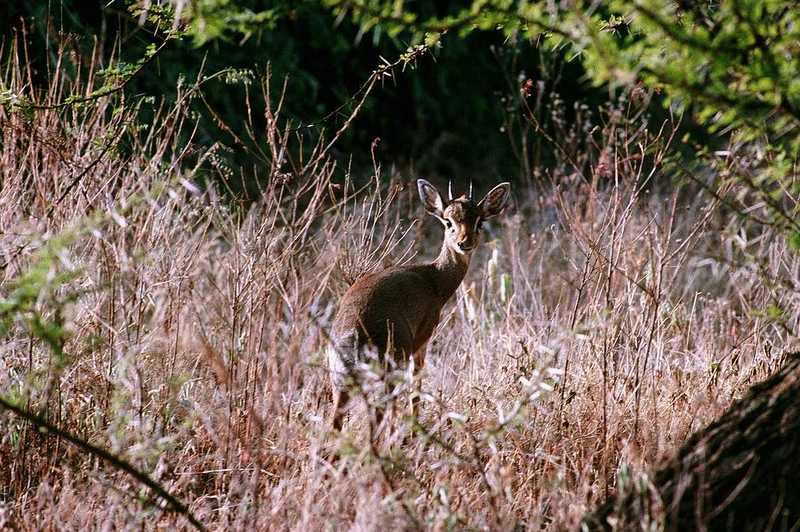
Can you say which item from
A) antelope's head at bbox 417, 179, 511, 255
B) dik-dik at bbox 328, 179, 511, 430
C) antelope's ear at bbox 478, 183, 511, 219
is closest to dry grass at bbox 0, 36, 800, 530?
dik-dik at bbox 328, 179, 511, 430

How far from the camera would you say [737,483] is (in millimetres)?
2428

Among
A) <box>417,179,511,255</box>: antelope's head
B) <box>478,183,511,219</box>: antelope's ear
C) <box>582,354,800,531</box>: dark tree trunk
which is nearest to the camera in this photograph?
<box>582,354,800,531</box>: dark tree trunk

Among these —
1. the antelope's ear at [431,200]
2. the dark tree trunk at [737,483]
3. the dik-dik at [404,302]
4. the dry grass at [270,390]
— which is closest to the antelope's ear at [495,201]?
the dik-dik at [404,302]

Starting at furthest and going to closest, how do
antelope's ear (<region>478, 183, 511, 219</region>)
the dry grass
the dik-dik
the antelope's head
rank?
antelope's ear (<region>478, 183, 511, 219</region>) → the antelope's head → the dik-dik → the dry grass

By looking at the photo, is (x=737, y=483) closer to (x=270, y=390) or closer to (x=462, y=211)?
(x=270, y=390)

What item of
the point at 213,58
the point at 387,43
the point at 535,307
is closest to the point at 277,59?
the point at 213,58

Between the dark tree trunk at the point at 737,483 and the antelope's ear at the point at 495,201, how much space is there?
2.53 metres

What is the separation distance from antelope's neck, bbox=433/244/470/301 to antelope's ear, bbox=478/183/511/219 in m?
0.25

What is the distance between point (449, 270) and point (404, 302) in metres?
0.76

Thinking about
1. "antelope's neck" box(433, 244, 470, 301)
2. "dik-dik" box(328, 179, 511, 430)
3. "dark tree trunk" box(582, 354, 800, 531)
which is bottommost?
"antelope's neck" box(433, 244, 470, 301)

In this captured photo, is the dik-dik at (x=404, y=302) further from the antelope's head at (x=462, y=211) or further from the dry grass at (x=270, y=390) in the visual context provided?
the dry grass at (x=270, y=390)

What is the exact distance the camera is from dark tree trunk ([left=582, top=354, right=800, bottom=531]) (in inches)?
93.7

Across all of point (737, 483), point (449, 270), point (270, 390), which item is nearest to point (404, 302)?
point (449, 270)

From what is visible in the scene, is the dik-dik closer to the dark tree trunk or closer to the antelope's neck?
the antelope's neck
